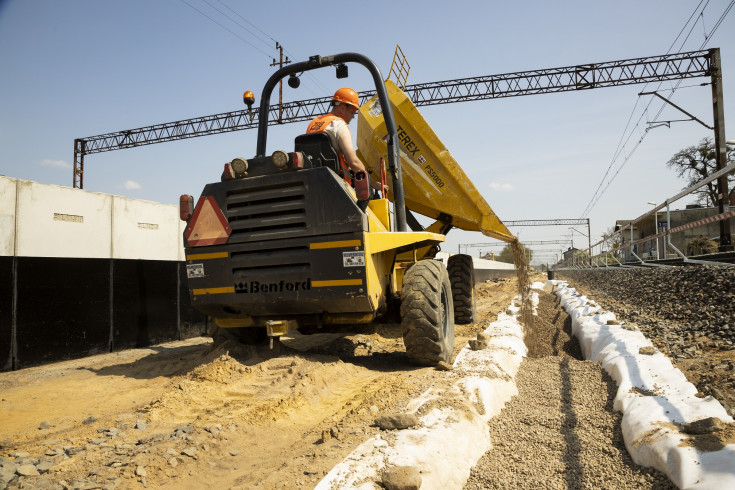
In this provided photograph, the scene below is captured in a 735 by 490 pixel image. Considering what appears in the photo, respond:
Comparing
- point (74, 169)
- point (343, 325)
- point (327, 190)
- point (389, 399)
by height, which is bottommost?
point (389, 399)

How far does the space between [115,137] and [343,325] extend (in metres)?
32.5

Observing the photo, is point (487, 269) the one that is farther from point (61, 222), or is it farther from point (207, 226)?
point (207, 226)

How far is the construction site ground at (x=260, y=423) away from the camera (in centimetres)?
238

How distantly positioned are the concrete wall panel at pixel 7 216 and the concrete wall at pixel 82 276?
0.01m

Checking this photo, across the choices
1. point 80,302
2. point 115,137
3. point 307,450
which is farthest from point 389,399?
point 115,137

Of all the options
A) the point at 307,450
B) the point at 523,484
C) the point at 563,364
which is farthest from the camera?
the point at 563,364

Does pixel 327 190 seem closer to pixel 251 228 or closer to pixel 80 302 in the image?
pixel 251 228

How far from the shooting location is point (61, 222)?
20.2ft

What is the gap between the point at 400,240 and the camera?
446 centimetres

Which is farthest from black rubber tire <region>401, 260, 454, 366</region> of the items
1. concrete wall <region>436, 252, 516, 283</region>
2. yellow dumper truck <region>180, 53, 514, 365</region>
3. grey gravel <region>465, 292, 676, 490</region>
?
concrete wall <region>436, 252, 516, 283</region>

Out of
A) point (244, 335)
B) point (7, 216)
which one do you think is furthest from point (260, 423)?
point (7, 216)

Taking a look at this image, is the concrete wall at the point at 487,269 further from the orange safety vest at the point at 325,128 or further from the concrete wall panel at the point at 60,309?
the orange safety vest at the point at 325,128

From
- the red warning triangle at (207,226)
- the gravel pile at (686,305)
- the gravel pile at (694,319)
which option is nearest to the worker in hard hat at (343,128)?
the red warning triangle at (207,226)

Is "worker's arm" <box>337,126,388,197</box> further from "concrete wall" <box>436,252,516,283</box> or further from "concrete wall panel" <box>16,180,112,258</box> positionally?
"concrete wall" <box>436,252,516,283</box>
